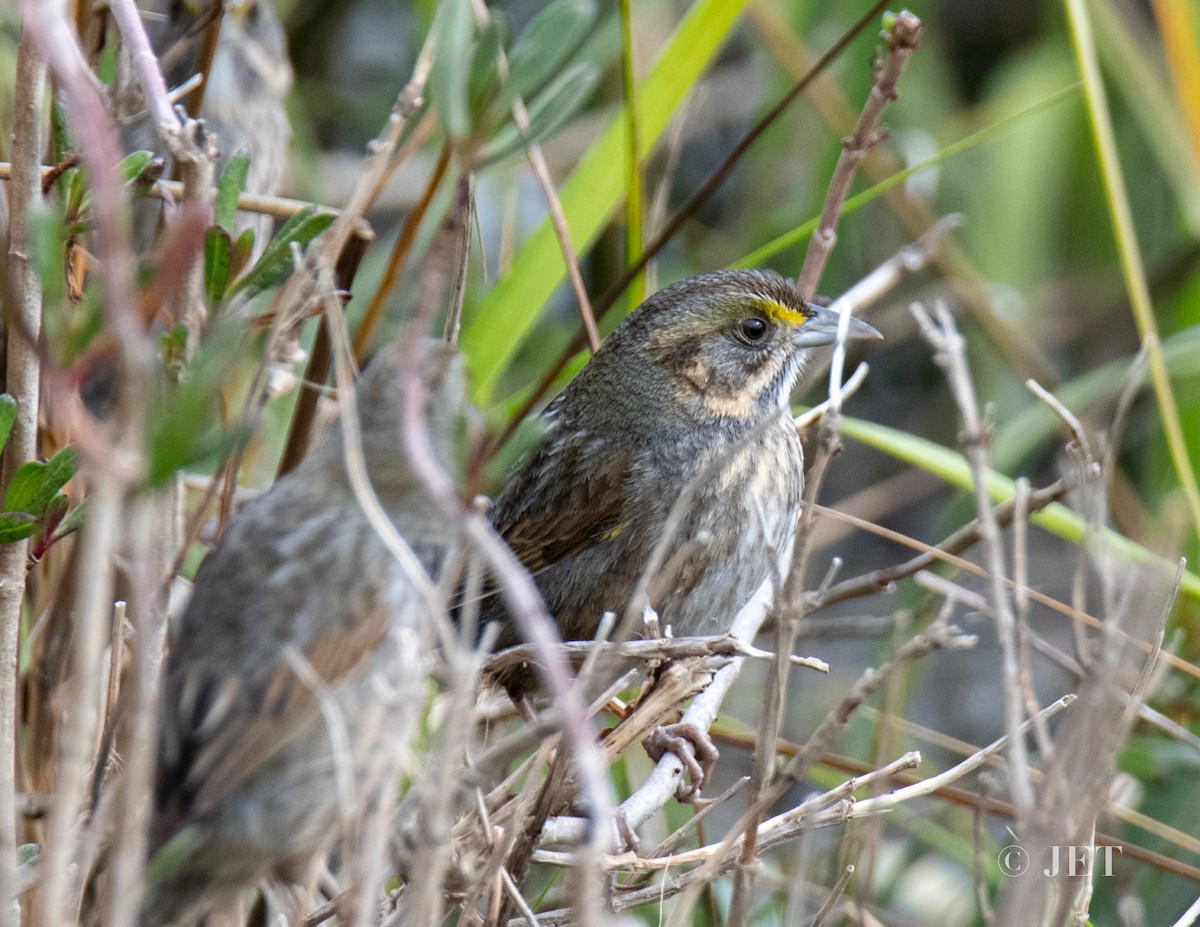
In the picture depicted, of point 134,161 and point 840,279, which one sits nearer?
point 134,161

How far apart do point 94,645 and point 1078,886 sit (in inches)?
40.1

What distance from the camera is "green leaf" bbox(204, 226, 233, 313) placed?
1.98 meters

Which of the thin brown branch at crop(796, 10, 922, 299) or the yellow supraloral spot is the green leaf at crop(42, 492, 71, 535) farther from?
the yellow supraloral spot

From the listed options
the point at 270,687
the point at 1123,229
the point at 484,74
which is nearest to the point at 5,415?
the point at 270,687

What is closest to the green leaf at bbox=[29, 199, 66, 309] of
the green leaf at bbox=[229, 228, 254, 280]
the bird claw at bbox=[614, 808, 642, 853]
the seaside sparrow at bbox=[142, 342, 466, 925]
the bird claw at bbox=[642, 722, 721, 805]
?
the seaside sparrow at bbox=[142, 342, 466, 925]

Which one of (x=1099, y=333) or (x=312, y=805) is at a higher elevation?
(x=312, y=805)

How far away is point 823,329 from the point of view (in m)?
3.22

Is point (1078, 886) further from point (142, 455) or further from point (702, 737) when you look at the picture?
point (702, 737)

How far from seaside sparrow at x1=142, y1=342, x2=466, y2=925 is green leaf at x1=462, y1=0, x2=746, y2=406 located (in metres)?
1.03

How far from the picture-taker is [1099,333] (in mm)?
6102

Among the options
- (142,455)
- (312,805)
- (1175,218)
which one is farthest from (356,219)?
(1175,218)

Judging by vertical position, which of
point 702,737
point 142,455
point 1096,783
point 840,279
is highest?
point 142,455

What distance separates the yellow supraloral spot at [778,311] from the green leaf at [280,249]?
1345mm

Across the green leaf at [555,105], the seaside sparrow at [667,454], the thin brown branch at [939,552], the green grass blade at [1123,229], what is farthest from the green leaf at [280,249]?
the green grass blade at [1123,229]
